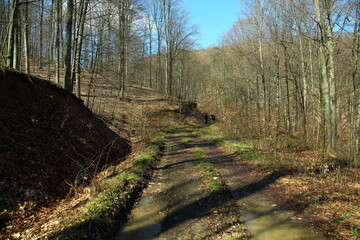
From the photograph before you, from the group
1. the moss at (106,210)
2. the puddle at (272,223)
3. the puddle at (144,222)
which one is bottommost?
the puddle at (144,222)

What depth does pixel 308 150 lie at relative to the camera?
1139cm

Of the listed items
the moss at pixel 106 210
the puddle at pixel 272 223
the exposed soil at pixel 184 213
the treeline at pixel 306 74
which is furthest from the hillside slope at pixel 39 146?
the treeline at pixel 306 74

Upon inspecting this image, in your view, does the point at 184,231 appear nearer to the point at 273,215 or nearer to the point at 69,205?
the point at 273,215

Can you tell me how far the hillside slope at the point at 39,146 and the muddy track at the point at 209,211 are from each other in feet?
6.42

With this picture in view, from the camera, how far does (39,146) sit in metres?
7.00

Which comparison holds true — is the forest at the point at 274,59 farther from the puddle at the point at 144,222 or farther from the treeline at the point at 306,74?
the puddle at the point at 144,222

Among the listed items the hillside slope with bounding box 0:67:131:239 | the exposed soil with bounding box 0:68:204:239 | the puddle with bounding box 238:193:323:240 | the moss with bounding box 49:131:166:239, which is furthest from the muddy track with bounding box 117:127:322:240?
the hillside slope with bounding box 0:67:131:239

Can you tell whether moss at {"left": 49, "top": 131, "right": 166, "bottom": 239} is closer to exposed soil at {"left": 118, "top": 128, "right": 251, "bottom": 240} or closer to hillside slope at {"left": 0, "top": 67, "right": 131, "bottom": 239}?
exposed soil at {"left": 118, "top": 128, "right": 251, "bottom": 240}

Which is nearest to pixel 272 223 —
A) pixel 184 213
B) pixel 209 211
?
pixel 209 211

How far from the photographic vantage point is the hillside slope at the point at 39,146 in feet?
16.7

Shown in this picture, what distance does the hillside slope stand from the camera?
201 inches

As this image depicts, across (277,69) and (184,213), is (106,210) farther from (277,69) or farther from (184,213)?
(277,69)

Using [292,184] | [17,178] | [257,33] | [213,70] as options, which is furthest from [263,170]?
[213,70]

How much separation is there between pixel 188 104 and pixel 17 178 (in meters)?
27.5
